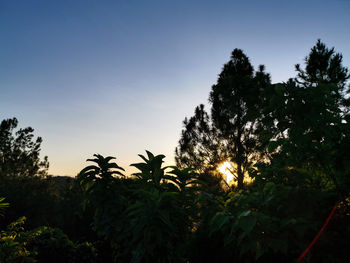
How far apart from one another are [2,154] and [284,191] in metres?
36.8

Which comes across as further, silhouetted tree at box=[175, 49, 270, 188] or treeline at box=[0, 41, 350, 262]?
silhouetted tree at box=[175, 49, 270, 188]

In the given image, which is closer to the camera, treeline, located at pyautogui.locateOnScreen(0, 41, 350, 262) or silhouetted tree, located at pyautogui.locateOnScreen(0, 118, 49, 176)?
treeline, located at pyautogui.locateOnScreen(0, 41, 350, 262)

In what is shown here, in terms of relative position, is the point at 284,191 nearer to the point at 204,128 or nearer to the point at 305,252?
the point at 305,252

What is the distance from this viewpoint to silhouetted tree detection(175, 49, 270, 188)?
2408 centimetres

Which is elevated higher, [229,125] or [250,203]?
[229,125]

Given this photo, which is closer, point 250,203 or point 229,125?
point 250,203

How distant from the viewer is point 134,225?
2281 mm

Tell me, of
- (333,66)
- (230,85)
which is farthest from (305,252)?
(333,66)

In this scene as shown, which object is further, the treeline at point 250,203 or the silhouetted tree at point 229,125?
the silhouetted tree at point 229,125

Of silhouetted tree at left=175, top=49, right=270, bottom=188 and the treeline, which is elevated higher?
silhouetted tree at left=175, top=49, right=270, bottom=188

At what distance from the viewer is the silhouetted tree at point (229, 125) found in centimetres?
2408

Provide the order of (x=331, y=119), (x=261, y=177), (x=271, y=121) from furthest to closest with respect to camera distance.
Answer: (x=261, y=177) < (x=271, y=121) < (x=331, y=119)

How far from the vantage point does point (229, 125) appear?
24984mm

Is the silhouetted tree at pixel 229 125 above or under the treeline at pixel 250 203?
above
